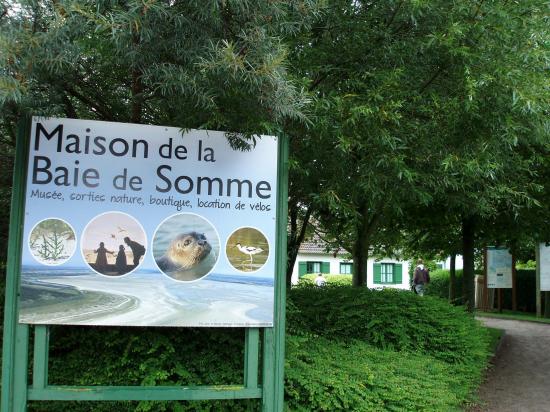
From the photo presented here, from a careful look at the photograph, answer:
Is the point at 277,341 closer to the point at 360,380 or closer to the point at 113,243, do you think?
the point at 113,243

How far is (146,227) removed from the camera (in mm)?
4090

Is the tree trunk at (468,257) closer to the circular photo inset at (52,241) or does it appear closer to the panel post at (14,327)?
the circular photo inset at (52,241)

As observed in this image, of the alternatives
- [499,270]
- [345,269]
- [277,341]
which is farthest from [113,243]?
[345,269]

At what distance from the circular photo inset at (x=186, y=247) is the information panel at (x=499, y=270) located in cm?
1922

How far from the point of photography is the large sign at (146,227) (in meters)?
3.96

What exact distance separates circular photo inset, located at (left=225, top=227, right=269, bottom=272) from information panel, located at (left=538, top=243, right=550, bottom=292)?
59.7 feet

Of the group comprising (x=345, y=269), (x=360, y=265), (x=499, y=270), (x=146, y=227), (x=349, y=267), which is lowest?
(x=345, y=269)

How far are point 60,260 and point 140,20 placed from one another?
173 centimetres

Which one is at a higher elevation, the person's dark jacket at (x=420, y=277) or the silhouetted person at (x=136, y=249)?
the silhouetted person at (x=136, y=249)

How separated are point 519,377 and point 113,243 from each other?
784cm

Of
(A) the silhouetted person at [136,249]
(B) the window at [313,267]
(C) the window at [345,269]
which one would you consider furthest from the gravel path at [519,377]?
(C) the window at [345,269]

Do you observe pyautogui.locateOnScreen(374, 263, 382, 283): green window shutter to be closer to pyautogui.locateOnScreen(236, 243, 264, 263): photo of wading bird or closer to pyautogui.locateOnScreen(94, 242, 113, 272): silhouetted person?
pyautogui.locateOnScreen(236, 243, 264, 263): photo of wading bird

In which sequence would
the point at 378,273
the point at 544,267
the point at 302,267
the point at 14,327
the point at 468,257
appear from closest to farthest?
1. the point at 14,327
2. the point at 468,257
3. the point at 544,267
4. the point at 302,267
5. the point at 378,273

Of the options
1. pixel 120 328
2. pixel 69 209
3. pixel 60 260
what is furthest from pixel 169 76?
pixel 120 328
